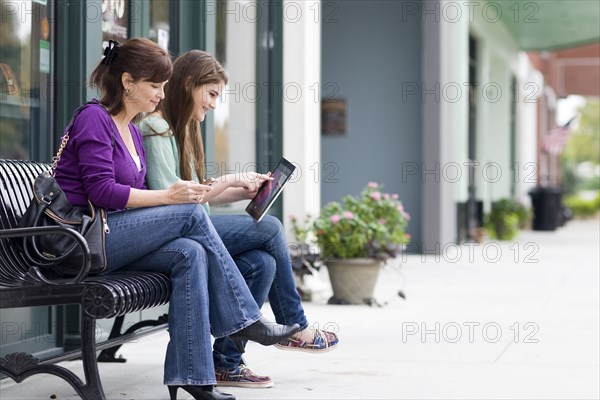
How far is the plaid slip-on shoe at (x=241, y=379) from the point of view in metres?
4.41

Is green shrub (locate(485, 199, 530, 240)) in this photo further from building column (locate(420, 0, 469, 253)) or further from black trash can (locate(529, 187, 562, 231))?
building column (locate(420, 0, 469, 253))

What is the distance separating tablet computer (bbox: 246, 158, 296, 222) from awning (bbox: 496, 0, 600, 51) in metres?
11.1

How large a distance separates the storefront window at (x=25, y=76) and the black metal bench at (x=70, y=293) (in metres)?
0.80

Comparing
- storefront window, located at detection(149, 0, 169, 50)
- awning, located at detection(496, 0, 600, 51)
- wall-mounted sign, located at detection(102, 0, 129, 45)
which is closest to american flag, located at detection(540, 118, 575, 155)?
awning, located at detection(496, 0, 600, 51)

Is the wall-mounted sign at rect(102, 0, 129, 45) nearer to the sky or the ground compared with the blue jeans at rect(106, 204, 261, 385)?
nearer to the sky

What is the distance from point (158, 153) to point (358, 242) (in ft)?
11.0

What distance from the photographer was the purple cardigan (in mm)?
3682

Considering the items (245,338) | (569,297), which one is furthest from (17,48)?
(569,297)

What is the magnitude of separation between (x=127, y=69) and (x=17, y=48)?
1105mm

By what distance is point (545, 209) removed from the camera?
2078 cm

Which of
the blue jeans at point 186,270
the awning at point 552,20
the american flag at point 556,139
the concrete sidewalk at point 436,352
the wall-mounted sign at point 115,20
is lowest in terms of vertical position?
the concrete sidewalk at point 436,352

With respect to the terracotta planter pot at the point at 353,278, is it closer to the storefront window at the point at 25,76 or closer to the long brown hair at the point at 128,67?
the storefront window at the point at 25,76

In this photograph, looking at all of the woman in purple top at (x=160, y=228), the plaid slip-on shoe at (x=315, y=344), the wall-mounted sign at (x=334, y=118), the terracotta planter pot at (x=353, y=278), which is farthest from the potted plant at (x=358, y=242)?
the wall-mounted sign at (x=334, y=118)

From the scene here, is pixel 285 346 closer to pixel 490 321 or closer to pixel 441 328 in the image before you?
pixel 441 328
